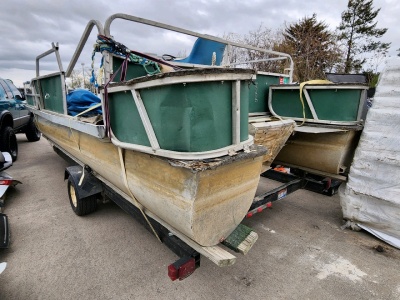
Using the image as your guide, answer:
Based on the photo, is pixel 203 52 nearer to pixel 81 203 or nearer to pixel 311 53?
pixel 81 203

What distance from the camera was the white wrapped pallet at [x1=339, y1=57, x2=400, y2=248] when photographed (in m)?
2.87

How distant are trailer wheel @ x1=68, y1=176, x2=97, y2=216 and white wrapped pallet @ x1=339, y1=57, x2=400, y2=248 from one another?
11.4ft

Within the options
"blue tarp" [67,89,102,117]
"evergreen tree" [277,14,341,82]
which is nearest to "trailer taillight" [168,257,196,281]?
"blue tarp" [67,89,102,117]

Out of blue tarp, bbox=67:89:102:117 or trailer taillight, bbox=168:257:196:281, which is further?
blue tarp, bbox=67:89:102:117

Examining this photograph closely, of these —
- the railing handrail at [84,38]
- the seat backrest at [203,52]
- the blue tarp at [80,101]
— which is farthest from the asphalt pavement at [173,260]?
the seat backrest at [203,52]

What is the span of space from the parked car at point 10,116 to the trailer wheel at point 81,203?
12.0ft

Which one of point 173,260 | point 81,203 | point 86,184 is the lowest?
point 173,260

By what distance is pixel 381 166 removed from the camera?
9.73 ft

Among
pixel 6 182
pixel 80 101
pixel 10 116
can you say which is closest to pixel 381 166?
pixel 80 101

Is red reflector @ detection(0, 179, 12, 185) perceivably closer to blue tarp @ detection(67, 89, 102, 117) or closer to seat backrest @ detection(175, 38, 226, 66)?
blue tarp @ detection(67, 89, 102, 117)

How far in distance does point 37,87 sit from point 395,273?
20.1ft

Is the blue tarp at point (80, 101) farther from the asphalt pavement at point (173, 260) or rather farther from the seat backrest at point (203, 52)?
the asphalt pavement at point (173, 260)

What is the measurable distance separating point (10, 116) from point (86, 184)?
4.68 m

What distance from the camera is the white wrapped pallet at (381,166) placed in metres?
2.87
